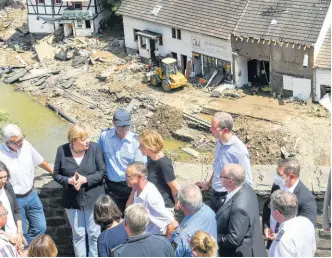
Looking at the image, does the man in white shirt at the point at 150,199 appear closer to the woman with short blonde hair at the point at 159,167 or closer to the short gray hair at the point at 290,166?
the woman with short blonde hair at the point at 159,167

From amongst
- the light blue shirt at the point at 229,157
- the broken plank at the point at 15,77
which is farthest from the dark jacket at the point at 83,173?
the broken plank at the point at 15,77

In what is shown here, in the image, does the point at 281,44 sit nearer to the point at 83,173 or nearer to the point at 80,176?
the point at 83,173

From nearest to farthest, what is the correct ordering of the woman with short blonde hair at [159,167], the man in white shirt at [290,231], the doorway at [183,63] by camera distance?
the man in white shirt at [290,231] → the woman with short blonde hair at [159,167] → the doorway at [183,63]

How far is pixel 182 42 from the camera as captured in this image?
32656 millimetres

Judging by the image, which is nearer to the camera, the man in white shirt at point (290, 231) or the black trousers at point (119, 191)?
the man in white shirt at point (290, 231)

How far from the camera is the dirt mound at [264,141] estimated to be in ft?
80.2

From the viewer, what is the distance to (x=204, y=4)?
32.4 metres

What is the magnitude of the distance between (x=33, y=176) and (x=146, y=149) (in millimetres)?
1653

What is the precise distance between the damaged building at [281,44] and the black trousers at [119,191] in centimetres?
2104

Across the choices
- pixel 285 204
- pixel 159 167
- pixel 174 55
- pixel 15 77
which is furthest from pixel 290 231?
pixel 15 77

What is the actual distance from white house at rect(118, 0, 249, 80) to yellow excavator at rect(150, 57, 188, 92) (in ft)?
5.29

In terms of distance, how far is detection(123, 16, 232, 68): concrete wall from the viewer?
3081 cm

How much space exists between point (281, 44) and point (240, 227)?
22.8m

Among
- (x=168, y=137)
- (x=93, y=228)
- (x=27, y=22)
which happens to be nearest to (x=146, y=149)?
(x=93, y=228)
